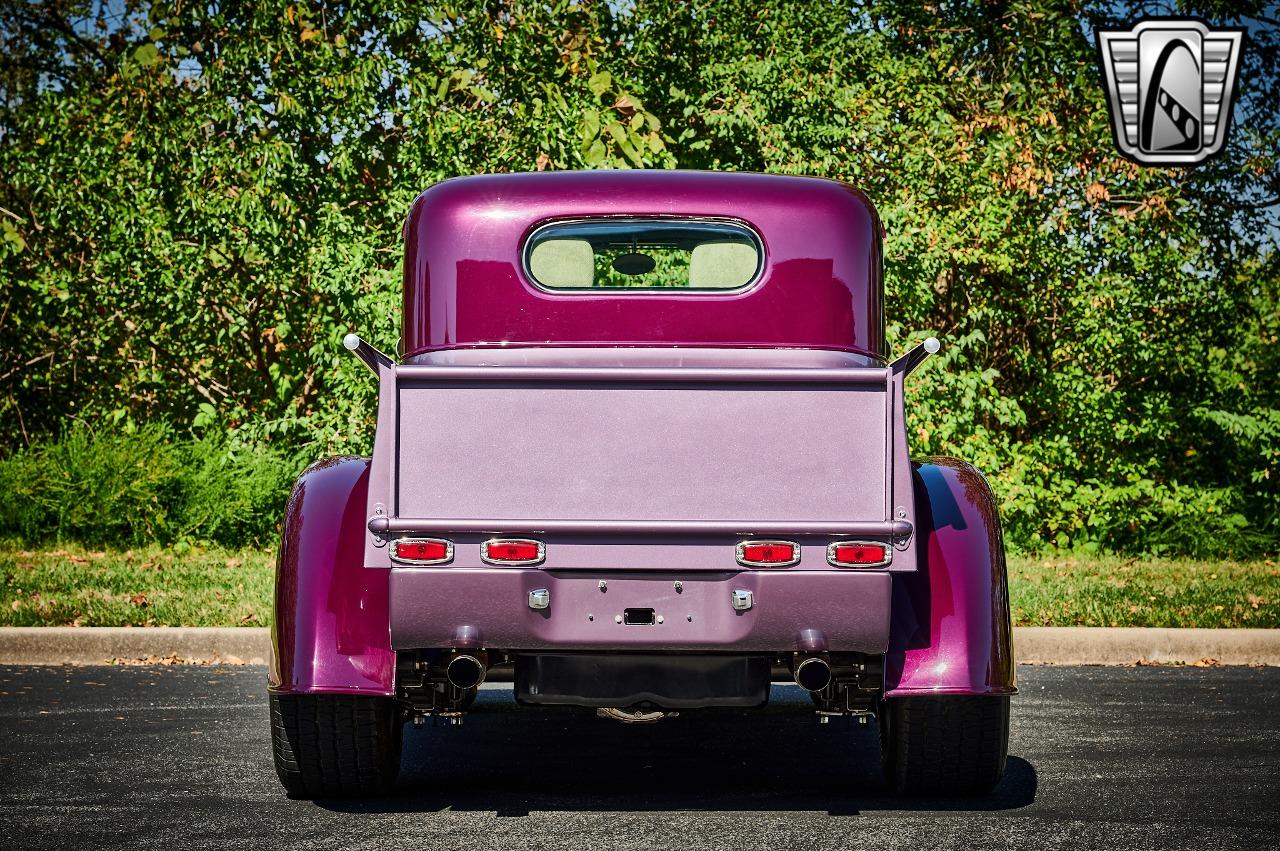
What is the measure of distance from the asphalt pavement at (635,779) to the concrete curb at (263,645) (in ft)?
2.19

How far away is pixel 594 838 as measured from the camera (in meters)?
4.87

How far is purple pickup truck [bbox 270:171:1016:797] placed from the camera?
4.52 m

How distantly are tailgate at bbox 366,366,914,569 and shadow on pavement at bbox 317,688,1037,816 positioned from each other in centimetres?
127

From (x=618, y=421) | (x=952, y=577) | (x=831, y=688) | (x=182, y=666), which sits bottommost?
(x=182, y=666)

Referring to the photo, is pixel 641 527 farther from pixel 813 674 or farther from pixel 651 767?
pixel 651 767

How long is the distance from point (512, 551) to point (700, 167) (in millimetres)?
→ 10548

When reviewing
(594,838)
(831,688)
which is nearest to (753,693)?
(831,688)

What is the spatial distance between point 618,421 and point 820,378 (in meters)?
0.61

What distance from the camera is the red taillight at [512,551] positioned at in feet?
14.9

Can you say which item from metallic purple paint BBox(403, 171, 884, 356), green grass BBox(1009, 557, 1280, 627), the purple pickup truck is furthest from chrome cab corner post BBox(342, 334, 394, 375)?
green grass BBox(1009, 557, 1280, 627)

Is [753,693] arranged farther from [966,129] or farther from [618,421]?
[966,129]

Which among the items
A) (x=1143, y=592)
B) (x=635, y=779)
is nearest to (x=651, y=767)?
(x=635, y=779)

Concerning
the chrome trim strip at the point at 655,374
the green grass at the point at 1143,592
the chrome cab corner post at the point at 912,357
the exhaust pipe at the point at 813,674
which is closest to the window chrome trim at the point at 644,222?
the chrome cab corner post at the point at 912,357

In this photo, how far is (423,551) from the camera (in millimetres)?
4543
